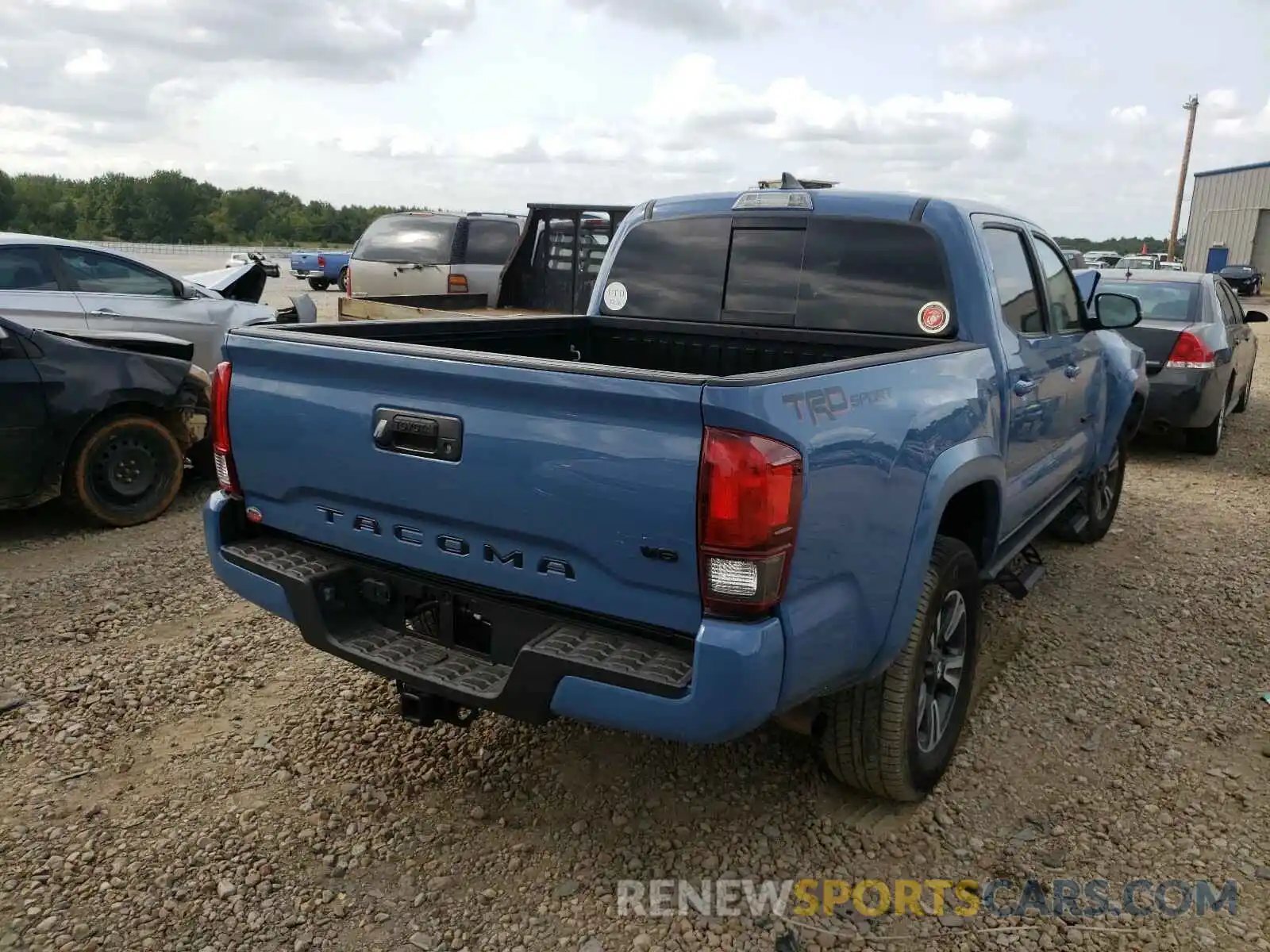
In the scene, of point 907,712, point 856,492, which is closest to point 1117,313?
point 907,712

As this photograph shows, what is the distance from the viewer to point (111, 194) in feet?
257

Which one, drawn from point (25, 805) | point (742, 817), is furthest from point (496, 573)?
point (25, 805)

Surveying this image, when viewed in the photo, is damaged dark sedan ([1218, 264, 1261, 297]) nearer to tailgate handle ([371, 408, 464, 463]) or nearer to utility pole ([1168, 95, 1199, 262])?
utility pole ([1168, 95, 1199, 262])

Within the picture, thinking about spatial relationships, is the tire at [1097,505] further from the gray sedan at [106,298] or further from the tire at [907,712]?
the gray sedan at [106,298]

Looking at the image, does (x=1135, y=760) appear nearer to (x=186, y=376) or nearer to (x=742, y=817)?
(x=742, y=817)

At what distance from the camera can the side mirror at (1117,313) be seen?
4.84m

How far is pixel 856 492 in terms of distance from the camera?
2.47 meters

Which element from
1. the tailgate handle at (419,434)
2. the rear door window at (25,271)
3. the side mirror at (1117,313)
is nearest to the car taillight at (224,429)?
the tailgate handle at (419,434)

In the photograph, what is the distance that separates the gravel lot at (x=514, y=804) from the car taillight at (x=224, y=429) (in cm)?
99

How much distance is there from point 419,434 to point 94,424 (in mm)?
4131

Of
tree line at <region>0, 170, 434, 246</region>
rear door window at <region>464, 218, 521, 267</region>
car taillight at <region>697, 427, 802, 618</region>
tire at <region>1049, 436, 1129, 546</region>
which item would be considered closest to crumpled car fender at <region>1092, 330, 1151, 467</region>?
tire at <region>1049, 436, 1129, 546</region>

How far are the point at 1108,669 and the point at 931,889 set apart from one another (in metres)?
1.91

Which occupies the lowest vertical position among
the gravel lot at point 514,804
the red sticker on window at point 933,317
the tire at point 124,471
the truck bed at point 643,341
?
the gravel lot at point 514,804

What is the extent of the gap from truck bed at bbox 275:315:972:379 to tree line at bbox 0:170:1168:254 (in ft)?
240
